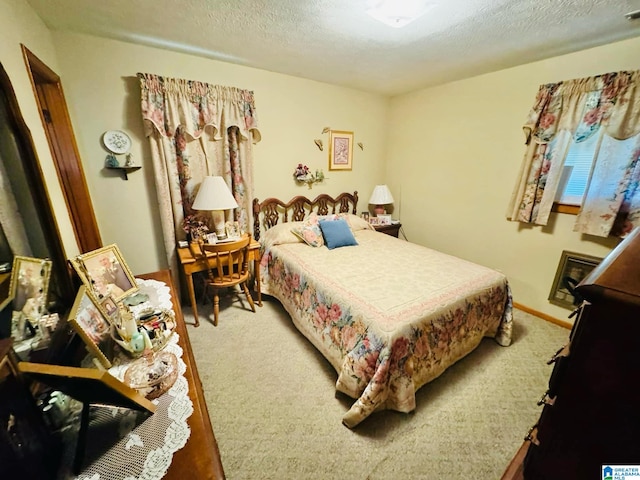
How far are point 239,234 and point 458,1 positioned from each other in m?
2.41

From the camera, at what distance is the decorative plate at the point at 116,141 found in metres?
2.13

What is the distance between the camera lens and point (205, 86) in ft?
7.64

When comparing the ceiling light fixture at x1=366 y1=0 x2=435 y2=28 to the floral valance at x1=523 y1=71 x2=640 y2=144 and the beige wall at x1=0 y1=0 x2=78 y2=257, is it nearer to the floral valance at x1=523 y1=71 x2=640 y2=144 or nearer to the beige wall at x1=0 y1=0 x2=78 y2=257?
the floral valance at x1=523 y1=71 x2=640 y2=144

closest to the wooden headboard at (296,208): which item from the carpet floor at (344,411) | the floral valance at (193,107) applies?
the floral valance at (193,107)

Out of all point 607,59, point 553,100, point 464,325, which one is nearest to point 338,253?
point 464,325

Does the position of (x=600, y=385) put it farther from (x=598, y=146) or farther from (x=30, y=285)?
(x=598, y=146)

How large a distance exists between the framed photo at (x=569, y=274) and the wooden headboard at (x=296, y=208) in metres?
2.31

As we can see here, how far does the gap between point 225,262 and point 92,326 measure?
141 centimetres

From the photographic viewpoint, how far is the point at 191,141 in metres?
2.42

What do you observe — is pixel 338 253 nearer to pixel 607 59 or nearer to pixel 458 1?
pixel 458 1

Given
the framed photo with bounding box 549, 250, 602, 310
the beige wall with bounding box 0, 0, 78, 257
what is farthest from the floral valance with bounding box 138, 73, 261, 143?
the framed photo with bounding box 549, 250, 602, 310

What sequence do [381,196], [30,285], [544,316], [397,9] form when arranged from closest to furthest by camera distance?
1. [30,285]
2. [397,9]
3. [544,316]
4. [381,196]

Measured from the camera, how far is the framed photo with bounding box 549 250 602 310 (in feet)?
7.27

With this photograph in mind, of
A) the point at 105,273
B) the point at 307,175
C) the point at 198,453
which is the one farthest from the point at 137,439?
the point at 307,175
